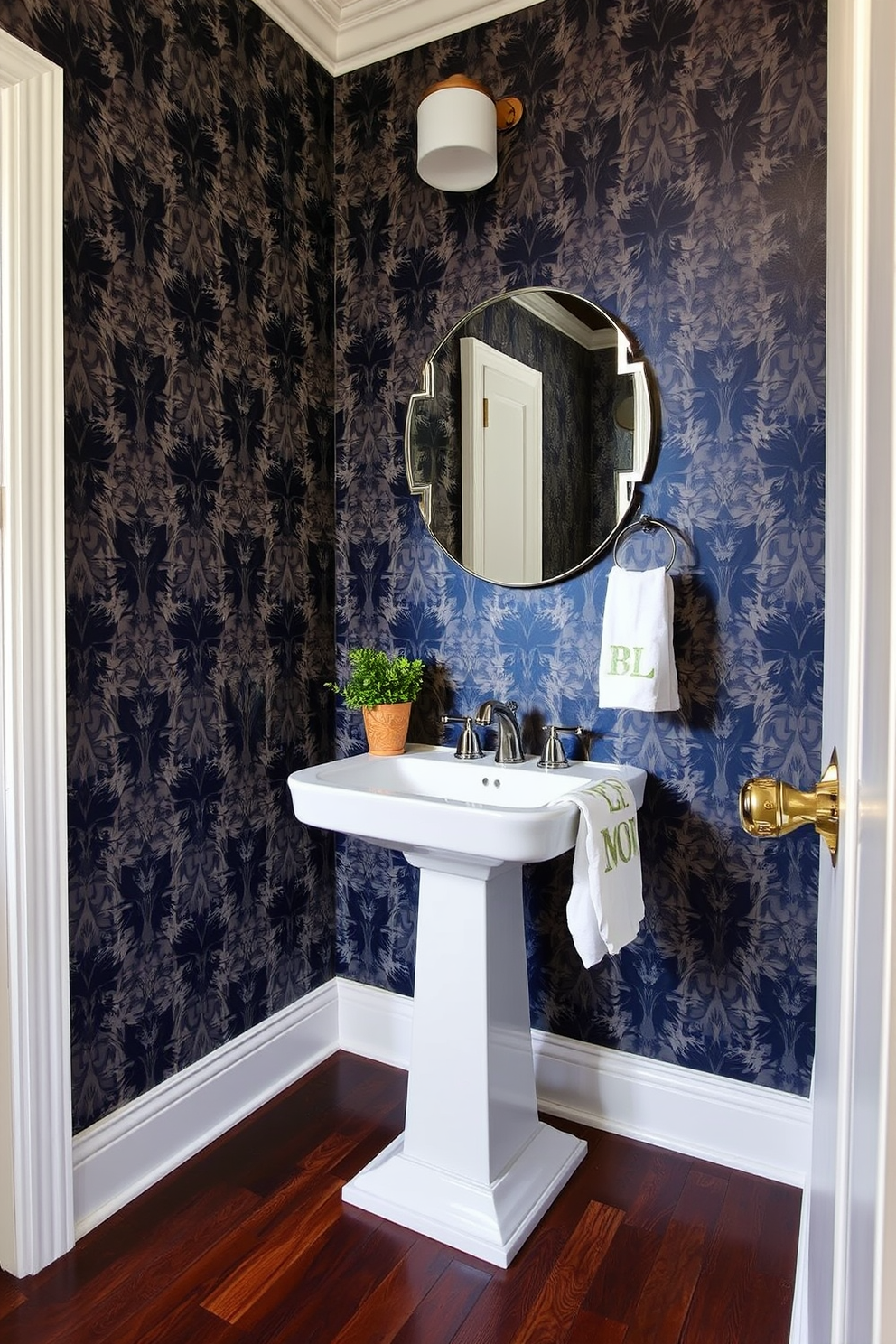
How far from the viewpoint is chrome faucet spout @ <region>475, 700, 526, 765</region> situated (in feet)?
6.54

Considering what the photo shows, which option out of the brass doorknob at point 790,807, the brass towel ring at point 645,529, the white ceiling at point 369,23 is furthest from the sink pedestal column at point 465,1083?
the white ceiling at point 369,23

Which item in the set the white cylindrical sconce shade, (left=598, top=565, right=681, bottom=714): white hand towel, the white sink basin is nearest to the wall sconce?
the white cylindrical sconce shade

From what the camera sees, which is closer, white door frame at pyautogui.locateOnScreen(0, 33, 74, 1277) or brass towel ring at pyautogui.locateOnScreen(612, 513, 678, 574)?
white door frame at pyautogui.locateOnScreen(0, 33, 74, 1277)

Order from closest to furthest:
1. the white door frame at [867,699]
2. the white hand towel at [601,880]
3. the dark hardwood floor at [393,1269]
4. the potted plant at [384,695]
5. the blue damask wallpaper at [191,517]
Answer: the white door frame at [867,699] → the dark hardwood floor at [393,1269] → the white hand towel at [601,880] → the blue damask wallpaper at [191,517] → the potted plant at [384,695]

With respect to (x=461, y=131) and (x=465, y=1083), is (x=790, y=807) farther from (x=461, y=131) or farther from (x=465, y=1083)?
(x=461, y=131)

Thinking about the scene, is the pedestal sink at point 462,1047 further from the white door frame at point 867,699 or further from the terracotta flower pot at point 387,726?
the white door frame at point 867,699

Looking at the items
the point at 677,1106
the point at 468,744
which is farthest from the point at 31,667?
the point at 677,1106

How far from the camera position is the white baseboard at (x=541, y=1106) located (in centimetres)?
175

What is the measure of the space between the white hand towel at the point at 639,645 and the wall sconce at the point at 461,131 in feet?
3.24

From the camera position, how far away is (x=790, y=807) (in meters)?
0.67

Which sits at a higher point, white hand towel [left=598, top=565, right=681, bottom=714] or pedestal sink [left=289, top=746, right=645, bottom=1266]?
white hand towel [left=598, top=565, right=681, bottom=714]

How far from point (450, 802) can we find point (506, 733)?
1.48ft

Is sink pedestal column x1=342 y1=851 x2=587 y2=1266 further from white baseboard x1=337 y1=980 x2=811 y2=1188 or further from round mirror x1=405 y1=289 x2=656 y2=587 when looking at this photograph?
round mirror x1=405 y1=289 x2=656 y2=587

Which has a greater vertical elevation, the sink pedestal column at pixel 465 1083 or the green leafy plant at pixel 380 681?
the green leafy plant at pixel 380 681
